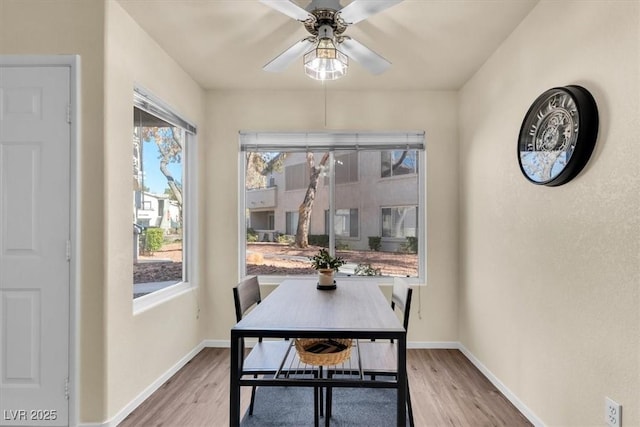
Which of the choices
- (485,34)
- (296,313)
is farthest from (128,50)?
(485,34)

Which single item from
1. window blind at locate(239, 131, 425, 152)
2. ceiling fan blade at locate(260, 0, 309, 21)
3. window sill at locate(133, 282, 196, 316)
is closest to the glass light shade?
ceiling fan blade at locate(260, 0, 309, 21)

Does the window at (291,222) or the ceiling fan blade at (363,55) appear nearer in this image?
the ceiling fan blade at (363,55)

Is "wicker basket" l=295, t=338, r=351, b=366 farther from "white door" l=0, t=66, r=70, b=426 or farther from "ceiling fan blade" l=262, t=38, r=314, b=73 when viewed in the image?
"ceiling fan blade" l=262, t=38, r=314, b=73

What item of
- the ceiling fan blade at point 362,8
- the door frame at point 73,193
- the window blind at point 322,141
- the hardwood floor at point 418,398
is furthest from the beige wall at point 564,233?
the door frame at point 73,193

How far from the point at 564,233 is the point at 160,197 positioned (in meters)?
2.87

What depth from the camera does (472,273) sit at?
10.7 feet

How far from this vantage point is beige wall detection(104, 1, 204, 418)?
2.17 metres

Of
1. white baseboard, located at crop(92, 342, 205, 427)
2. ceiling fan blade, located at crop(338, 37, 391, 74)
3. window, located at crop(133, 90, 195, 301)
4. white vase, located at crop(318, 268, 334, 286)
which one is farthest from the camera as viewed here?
window, located at crop(133, 90, 195, 301)

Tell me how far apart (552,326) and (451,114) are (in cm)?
229

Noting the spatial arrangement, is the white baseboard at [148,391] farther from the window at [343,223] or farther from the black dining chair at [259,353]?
the window at [343,223]

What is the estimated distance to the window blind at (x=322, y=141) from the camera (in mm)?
3670

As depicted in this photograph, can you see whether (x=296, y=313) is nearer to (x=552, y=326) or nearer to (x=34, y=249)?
(x=552, y=326)

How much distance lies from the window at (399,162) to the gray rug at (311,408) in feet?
6.89

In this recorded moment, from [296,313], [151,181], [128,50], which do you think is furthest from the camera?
[151,181]
